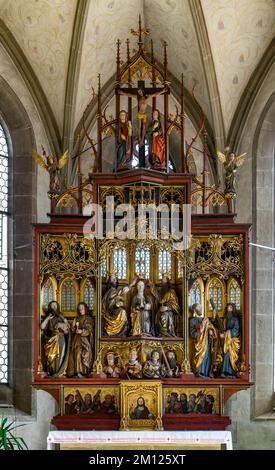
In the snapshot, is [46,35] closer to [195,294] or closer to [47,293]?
[47,293]

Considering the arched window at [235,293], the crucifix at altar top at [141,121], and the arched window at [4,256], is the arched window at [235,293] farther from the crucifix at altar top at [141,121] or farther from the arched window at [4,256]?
the arched window at [4,256]

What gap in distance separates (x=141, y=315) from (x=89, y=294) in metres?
0.88

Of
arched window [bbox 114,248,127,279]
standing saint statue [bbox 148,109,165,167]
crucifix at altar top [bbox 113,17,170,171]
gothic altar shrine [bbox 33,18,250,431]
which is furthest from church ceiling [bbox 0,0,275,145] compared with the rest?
arched window [bbox 114,248,127,279]

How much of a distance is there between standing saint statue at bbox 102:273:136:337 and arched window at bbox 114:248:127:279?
224 millimetres

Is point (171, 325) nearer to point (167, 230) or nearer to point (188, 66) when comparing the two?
point (167, 230)

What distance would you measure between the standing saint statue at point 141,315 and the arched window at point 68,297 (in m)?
0.91

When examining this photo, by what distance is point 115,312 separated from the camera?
1894 centimetres

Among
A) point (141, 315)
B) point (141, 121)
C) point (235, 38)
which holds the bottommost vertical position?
point (141, 315)

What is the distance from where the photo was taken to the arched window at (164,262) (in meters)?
19.2

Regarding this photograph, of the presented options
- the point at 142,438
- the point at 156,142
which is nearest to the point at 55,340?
the point at 142,438

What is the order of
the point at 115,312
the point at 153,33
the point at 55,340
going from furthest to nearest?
the point at 153,33 < the point at 115,312 < the point at 55,340

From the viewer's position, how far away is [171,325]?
1889 centimetres

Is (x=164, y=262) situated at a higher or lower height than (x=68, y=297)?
higher
